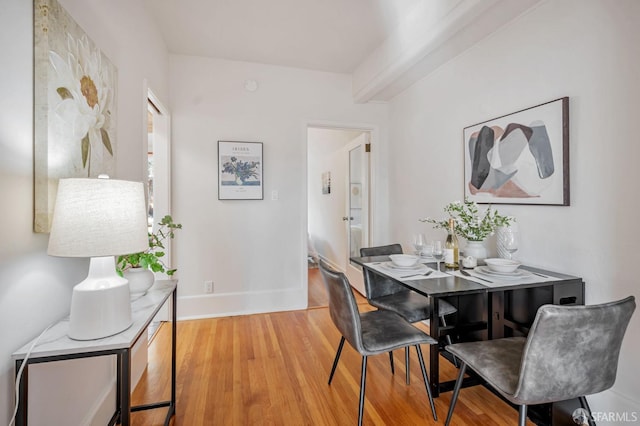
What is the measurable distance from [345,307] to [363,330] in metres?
0.25

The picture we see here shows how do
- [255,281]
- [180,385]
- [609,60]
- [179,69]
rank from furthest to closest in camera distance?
1. [255,281]
2. [179,69]
3. [180,385]
4. [609,60]

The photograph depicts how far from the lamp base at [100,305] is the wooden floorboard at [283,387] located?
37.3 inches

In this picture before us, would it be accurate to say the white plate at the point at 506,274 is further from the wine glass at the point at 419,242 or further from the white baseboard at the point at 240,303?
the white baseboard at the point at 240,303

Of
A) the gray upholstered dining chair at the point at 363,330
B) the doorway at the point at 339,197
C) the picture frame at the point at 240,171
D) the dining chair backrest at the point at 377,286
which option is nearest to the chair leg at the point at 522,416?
the gray upholstered dining chair at the point at 363,330

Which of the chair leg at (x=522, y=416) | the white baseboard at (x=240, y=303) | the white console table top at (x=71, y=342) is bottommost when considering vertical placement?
the white baseboard at (x=240, y=303)

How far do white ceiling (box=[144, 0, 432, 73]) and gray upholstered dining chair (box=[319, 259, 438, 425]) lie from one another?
6.29 feet

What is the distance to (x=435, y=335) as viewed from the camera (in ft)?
5.44

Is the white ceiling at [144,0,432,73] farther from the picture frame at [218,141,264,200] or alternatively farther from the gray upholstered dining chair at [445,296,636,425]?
the gray upholstered dining chair at [445,296,636,425]

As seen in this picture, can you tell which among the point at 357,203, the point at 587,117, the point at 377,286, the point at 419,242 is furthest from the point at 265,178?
the point at 587,117

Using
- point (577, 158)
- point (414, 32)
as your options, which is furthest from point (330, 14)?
point (577, 158)

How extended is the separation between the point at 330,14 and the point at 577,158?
1.99 metres

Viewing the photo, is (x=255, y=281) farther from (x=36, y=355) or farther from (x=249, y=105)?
(x=36, y=355)

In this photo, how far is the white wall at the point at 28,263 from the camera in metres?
0.92

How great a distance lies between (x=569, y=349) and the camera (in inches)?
44.6
